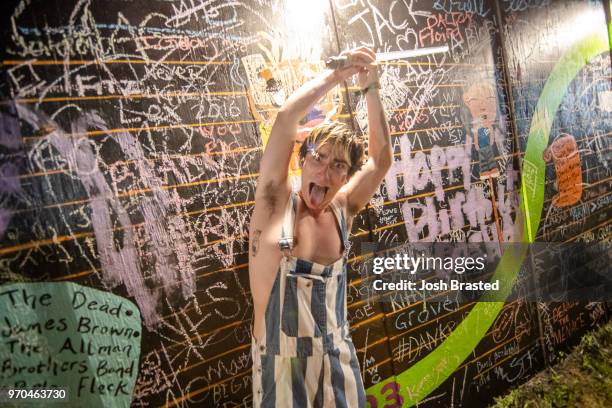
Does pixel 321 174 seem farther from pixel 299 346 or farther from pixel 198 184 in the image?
pixel 299 346

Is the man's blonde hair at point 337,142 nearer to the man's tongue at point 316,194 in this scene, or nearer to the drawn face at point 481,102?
the man's tongue at point 316,194

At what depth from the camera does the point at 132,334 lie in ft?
7.27

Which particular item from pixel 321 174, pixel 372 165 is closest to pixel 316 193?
pixel 321 174

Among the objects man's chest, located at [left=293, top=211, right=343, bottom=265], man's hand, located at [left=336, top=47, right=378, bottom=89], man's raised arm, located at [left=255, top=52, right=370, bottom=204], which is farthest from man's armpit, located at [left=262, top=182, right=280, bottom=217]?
man's hand, located at [left=336, top=47, right=378, bottom=89]

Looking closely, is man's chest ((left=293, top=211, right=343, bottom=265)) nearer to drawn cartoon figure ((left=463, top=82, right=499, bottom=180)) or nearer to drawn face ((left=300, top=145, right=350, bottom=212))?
drawn face ((left=300, top=145, right=350, bottom=212))

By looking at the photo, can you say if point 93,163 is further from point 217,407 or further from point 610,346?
point 610,346

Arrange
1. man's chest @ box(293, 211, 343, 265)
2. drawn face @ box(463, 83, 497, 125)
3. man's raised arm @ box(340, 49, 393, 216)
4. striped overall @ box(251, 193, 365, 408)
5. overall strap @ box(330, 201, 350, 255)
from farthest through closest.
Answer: drawn face @ box(463, 83, 497, 125)
man's raised arm @ box(340, 49, 393, 216)
overall strap @ box(330, 201, 350, 255)
man's chest @ box(293, 211, 343, 265)
striped overall @ box(251, 193, 365, 408)

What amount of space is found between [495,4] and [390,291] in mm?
3379

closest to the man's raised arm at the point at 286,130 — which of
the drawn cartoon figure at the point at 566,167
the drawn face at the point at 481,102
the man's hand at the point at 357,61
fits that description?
the man's hand at the point at 357,61

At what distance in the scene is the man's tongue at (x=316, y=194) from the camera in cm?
232

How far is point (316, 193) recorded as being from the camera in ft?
7.63

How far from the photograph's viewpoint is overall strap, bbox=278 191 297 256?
2114mm

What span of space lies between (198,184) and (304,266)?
2.95 ft

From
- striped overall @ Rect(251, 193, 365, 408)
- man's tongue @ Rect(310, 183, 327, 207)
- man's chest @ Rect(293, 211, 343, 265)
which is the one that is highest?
man's tongue @ Rect(310, 183, 327, 207)
